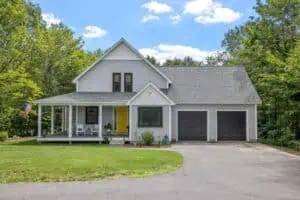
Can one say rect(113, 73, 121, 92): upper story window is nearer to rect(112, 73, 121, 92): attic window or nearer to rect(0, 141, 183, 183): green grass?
rect(112, 73, 121, 92): attic window

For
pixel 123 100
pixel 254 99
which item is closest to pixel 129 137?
pixel 123 100

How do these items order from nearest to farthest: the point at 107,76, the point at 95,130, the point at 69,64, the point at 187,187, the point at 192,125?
the point at 187,187, the point at 95,130, the point at 192,125, the point at 107,76, the point at 69,64

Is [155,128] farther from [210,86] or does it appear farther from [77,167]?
[77,167]

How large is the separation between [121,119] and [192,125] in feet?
16.6

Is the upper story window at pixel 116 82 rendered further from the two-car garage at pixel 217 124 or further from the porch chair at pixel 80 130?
the two-car garage at pixel 217 124

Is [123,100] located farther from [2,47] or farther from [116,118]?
[2,47]

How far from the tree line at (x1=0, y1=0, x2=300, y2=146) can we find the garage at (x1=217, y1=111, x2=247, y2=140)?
2.29 metres

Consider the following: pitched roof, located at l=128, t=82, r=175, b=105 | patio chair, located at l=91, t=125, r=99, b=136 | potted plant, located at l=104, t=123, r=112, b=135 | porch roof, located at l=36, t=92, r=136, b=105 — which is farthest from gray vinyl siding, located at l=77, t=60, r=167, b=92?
pitched roof, located at l=128, t=82, r=175, b=105

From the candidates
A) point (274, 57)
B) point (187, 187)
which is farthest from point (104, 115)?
point (187, 187)

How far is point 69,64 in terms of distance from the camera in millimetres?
41562

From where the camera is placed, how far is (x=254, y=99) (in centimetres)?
2892

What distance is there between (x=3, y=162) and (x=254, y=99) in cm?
1909

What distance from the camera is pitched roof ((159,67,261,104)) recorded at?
1142 inches

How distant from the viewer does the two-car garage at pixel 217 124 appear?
95.8 feet
